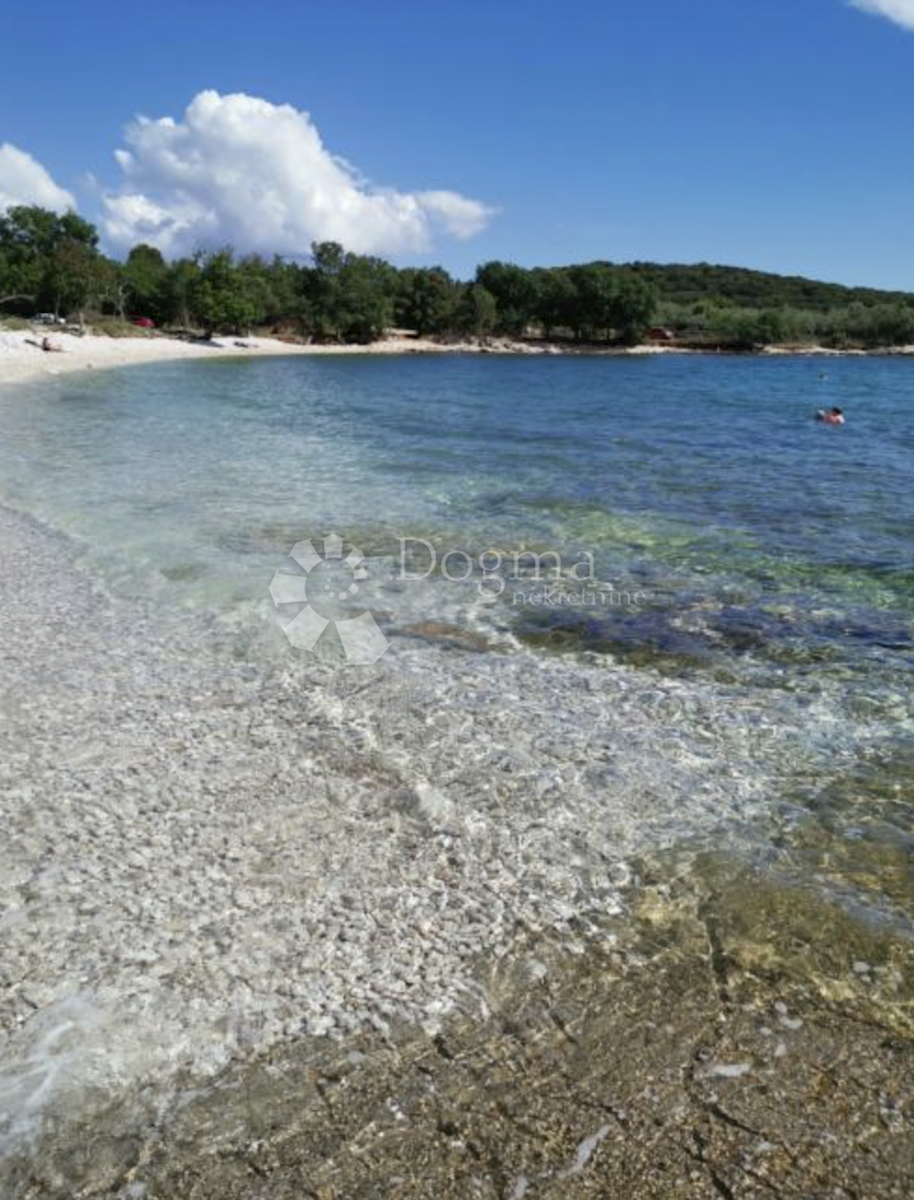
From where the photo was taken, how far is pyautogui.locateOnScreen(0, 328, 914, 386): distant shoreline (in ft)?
249

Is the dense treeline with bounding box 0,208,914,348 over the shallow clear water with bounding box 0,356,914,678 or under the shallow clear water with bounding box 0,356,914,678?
over

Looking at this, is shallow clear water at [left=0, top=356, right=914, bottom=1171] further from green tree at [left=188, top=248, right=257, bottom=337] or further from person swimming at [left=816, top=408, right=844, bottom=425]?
green tree at [left=188, top=248, right=257, bottom=337]

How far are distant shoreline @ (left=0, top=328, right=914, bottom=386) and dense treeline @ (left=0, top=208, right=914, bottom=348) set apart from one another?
4.24m

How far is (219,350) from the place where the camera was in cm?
12219

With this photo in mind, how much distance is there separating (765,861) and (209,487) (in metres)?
19.8

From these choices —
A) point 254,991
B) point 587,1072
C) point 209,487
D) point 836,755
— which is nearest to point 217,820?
point 254,991

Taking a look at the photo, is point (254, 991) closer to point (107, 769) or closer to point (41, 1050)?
point (41, 1050)

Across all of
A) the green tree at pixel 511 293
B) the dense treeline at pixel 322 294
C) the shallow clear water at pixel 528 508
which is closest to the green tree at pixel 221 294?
the dense treeline at pixel 322 294

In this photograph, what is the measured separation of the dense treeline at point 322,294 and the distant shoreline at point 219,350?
424 centimetres

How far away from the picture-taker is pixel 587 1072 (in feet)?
16.2

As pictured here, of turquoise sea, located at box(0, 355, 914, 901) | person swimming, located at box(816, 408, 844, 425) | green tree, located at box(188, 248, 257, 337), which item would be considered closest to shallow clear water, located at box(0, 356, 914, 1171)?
turquoise sea, located at box(0, 355, 914, 901)

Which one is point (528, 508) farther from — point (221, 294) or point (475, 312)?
point (475, 312)

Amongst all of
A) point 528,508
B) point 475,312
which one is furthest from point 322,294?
point 528,508

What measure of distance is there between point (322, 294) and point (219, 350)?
38.5 metres
